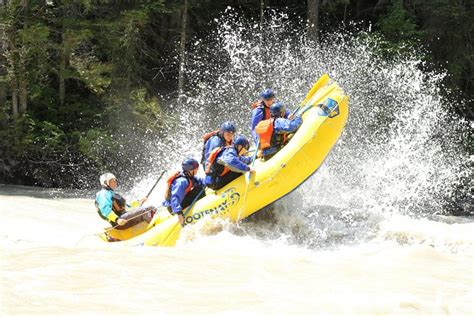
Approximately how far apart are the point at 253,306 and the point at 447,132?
11.3 m

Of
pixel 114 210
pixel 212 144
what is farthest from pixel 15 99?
pixel 212 144

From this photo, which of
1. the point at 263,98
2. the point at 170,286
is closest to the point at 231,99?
the point at 263,98

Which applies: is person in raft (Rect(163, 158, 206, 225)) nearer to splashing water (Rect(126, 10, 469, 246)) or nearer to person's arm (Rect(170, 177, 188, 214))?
person's arm (Rect(170, 177, 188, 214))

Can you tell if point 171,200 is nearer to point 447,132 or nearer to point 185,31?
point 185,31

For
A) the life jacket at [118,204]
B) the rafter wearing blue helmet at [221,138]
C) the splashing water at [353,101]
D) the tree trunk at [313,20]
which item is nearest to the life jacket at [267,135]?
the rafter wearing blue helmet at [221,138]

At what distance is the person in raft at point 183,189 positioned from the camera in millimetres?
6905

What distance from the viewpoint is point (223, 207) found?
6.93 m

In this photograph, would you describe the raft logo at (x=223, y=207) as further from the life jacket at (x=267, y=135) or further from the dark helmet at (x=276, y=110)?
the dark helmet at (x=276, y=110)

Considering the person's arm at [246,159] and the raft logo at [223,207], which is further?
the person's arm at [246,159]

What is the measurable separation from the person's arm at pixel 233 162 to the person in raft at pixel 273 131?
24.2 inches

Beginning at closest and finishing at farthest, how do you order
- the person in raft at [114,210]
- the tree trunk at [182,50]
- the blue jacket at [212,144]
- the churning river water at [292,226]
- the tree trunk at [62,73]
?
the churning river water at [292,226] < the person in raft at [114,210] < the blue jacket at [212,144] < the tree trunk at [62,73] < the tree trunk at [182,50]

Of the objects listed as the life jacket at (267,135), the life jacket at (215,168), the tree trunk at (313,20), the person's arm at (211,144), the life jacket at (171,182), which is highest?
the tree trunk at (313,20)

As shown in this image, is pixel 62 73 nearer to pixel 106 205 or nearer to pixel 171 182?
pixel 106 205

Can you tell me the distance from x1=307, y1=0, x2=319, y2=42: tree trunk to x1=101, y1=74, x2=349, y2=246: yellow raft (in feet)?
25.4
